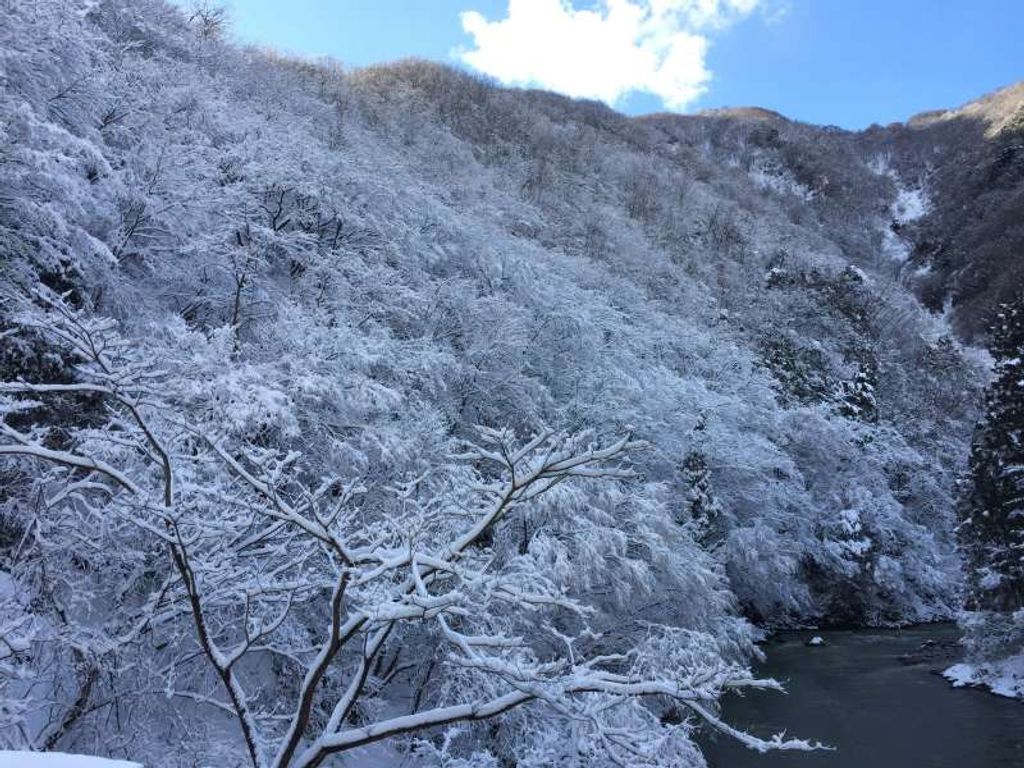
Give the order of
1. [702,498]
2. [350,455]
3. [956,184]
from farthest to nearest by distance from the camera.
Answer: [956,184] < [702,498] < [350,455]

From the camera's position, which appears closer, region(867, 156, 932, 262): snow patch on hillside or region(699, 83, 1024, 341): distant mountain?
region(699, 83, 1024, 341): distant mountain

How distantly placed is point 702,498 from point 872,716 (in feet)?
20.2

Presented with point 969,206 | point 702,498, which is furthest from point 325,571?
point 969,206

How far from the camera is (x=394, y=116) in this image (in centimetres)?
3675

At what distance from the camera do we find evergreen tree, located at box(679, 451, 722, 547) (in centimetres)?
1686

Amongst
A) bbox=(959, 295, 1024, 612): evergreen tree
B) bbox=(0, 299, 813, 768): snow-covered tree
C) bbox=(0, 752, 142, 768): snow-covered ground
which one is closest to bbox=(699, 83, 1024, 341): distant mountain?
bbox=(959, 295, 1024, 612): evergreen tree

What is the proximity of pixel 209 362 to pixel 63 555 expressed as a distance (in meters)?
2.98

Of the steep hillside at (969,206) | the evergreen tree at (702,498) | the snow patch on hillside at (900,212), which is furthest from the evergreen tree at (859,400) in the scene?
the snow patch on hillside at (900,212)

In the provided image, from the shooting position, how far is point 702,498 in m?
17.6

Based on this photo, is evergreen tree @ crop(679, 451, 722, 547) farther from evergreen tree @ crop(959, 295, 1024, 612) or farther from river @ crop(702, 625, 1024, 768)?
evergreen tree @ crop(959, 295, 1024, 612)

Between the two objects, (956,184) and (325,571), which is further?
(956,184)

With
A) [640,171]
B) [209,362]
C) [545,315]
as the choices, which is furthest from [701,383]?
[640,171]

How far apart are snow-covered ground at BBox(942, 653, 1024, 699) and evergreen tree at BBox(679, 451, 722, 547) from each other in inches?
236

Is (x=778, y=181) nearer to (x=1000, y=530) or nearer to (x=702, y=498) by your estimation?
(x=1000, y=530)
